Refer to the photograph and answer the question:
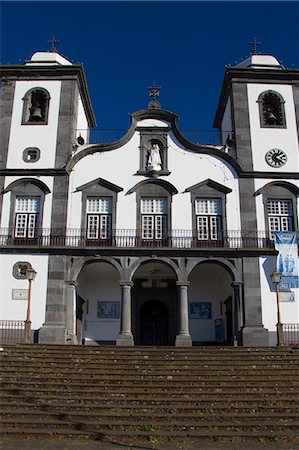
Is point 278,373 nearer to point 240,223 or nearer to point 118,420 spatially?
point 118,420

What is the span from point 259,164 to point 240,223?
9.07 ft

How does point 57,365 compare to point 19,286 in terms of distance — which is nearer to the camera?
point 57,365

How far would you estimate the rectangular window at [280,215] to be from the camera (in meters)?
20.1

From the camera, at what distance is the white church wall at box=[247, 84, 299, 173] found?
21031 mm

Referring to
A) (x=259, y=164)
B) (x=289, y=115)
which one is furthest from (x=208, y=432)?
(x=289, y=115)

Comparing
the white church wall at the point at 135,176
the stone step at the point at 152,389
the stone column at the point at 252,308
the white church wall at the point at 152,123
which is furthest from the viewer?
the white church wall at the point at 152,123

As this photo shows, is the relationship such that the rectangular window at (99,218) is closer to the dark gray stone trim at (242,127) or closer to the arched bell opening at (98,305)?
the arched bell opening at (98,305)

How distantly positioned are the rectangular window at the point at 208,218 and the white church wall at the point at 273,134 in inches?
93.6

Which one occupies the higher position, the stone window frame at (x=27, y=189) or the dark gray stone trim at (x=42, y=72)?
the dark gray stone trim at (x=42, y=72)

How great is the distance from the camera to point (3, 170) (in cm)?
2067

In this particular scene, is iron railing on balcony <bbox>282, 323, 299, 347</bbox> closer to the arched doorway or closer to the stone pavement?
the arched doorway

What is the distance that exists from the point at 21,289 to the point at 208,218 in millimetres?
7584

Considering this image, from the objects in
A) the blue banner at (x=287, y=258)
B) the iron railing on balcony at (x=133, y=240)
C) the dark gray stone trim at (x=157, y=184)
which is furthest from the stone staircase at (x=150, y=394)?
the dark gray stone trim at (x=157, y=184)

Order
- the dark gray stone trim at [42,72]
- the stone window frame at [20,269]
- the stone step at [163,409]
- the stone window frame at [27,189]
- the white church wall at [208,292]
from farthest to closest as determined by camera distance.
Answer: the dark gray stone trim at [42,72] < the white church wall at [208,292] < the stone window frame at [27,189] < the stone window frame at [20,269] < the stone step at [163,409]
